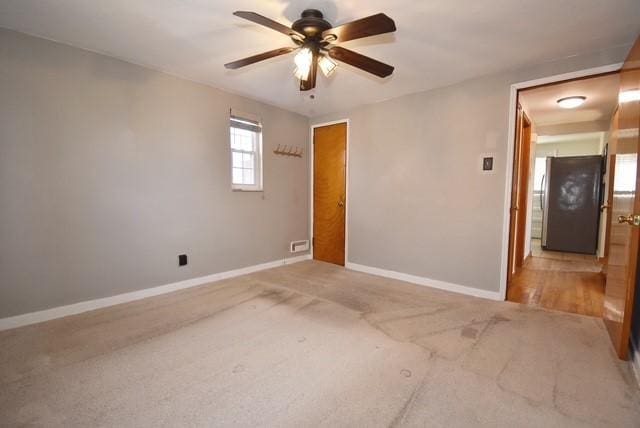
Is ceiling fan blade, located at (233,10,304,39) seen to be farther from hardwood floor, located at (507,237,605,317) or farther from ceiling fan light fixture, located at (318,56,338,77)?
hardwood floor, located at (507,237,605,317)

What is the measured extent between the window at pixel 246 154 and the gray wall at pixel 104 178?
17 centimetres

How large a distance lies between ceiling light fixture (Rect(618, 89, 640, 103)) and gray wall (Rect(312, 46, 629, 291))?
0.45m

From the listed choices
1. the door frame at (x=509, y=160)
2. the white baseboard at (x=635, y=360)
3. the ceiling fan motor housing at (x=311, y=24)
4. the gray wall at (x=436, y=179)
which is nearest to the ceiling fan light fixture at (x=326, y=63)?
the ceiling fan motor housing at (x=311, y=24)

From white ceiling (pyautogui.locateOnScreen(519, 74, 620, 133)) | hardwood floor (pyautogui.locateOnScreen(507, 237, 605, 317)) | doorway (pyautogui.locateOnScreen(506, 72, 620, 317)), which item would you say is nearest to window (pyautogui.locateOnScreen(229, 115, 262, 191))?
doorway (pyautogui.locateOnScreen(506, 72, 620, 317))

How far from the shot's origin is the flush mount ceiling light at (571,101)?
346 cm

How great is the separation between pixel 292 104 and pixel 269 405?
3623mm

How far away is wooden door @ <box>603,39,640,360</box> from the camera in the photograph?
1789 mm

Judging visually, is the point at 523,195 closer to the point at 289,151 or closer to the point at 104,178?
the point at 289,151

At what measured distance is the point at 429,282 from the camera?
3389mm

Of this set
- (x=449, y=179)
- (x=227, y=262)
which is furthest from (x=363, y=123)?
(x=227, y=262)

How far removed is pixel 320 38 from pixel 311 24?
12 centimetres

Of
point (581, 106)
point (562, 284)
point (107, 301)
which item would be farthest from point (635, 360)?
point (107, 301)

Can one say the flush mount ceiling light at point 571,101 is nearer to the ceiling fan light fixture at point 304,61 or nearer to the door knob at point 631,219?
the door knob at point 631,219

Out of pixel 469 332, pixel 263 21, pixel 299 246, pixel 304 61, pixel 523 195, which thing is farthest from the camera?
pixel 299 246
